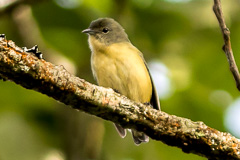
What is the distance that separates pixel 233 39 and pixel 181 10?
2.37ft

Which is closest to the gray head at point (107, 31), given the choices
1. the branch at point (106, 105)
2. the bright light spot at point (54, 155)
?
the bright light spot at point (54, 155)

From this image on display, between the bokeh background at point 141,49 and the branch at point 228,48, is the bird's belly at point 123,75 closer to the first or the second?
the bokeh background at point 141,49

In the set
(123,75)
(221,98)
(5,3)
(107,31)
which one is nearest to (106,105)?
(123,75)

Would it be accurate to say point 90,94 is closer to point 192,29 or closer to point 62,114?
point 62,114

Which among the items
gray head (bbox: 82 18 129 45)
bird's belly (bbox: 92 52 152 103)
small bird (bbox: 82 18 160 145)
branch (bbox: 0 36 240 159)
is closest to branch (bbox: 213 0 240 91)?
branch (bbox: 0 36 240 159)

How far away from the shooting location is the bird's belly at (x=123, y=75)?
5.30 metres

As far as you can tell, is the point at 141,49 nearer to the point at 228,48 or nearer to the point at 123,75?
the point at 123,75

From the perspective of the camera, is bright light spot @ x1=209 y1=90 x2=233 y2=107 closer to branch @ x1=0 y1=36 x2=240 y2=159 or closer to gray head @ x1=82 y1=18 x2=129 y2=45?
gray head @ x1=82 y1=18 x2=129 y2=45

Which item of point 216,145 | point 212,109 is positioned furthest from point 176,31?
point 216,145

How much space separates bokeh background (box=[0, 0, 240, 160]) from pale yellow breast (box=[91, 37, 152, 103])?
1.04ft

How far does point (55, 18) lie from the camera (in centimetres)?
568

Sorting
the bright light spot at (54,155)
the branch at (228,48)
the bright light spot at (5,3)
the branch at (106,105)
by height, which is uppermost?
the branch at (228,48)

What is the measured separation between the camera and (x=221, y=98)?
18.7ft

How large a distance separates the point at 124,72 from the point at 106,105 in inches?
97.3
